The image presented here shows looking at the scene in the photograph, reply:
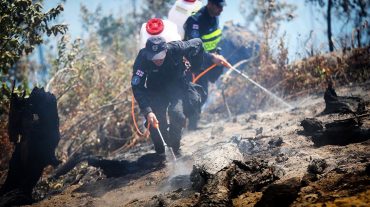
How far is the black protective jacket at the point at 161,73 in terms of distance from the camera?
4.50m

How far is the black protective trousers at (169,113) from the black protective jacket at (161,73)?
97 mm

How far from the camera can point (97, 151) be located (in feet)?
22.2

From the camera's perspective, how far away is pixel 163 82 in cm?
475

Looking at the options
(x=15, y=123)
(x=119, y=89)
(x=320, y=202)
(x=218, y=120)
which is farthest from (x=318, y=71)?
(x=15, y=123)

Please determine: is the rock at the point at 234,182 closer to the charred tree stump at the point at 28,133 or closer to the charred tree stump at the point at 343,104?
the charred tree stump at the point at 343,104

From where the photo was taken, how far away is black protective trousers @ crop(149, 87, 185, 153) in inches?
187

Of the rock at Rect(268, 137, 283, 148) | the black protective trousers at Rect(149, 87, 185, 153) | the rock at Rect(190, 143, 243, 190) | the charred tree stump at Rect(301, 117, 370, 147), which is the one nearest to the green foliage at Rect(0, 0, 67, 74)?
the black protective trousers at Rect(149, 87, 185, 153)

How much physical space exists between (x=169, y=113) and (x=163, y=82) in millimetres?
490

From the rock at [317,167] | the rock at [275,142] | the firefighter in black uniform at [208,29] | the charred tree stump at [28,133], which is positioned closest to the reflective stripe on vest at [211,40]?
the firefighter in black uniform at [208,29]

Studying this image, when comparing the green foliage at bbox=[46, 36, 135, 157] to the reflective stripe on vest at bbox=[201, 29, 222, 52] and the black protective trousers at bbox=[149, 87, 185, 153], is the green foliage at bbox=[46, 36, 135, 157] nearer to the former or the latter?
the black protective trousers at bbox=[149, 87, 185, 153]

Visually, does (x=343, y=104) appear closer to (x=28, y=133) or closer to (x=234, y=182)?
(x=234, y=182)

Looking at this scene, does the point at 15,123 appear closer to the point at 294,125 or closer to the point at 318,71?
the point at 294,125

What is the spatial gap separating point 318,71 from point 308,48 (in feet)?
2.76

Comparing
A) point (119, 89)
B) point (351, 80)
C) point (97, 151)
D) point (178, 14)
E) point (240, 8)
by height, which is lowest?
point (97, 151)
